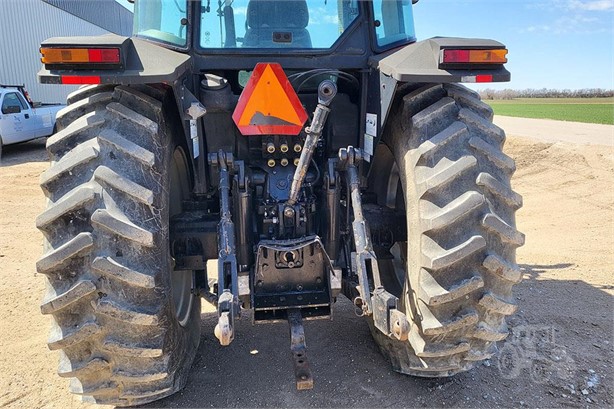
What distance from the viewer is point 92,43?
2320mm

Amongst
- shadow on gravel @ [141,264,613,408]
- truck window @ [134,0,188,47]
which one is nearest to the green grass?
shadow on gravel @ [141,264,613,408]

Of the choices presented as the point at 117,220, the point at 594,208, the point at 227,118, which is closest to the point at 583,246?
the point at 594,208

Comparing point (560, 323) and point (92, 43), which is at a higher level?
point (92, 43)

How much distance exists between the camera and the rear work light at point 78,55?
7.57 ft

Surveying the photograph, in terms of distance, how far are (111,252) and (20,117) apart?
43.6 ft

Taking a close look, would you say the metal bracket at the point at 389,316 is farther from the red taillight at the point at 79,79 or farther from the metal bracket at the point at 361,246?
the red taillight at the point at 79,79

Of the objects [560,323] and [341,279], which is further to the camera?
[560,323]

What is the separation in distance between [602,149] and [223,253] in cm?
1102

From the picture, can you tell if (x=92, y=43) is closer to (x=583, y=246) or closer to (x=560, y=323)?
(x=560, y=323)

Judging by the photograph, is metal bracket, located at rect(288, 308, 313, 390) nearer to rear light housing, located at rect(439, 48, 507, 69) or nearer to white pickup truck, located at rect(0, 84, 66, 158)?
rear light housing, located at rect(439, 48, 507, 69)

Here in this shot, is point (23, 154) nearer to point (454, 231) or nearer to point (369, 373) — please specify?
point (369, 373)

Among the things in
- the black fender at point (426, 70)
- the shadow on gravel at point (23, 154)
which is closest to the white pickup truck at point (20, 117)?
the shadow on gravel at point (23, 154)

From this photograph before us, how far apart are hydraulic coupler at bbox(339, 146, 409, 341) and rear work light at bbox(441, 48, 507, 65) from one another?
67 cm

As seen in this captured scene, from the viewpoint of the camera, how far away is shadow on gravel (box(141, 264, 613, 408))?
288cm
